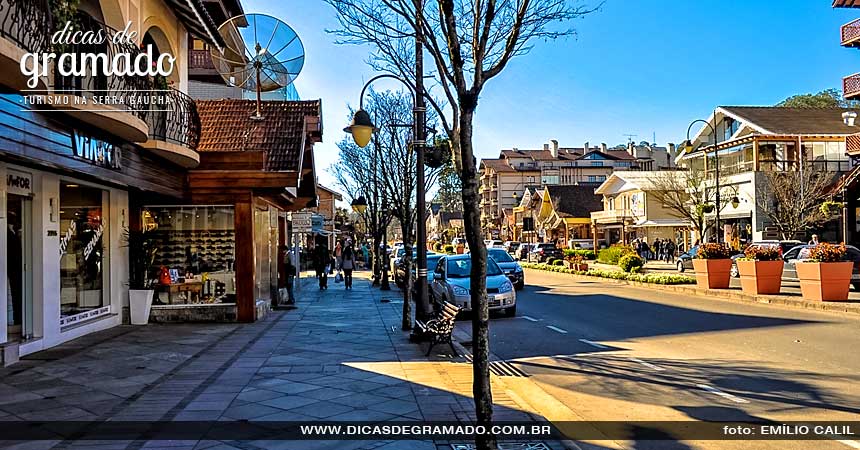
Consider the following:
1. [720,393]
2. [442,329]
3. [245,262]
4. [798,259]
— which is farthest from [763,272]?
[245,262]

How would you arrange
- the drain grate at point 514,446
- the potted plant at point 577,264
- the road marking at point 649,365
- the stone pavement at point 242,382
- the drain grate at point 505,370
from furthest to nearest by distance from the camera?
1. the potted plant at point 577,264
2. the road marking at point 649,365
3. the drain grate at point 505,370
4. the stone pavement at point 242,382
5. the drain grate at point 514,446

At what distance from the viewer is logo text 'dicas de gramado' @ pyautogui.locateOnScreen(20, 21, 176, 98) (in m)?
7.69

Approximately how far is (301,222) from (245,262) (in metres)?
12.2

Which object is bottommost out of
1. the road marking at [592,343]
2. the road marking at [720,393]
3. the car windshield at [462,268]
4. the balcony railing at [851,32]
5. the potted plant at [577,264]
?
the road marking at [592,343]

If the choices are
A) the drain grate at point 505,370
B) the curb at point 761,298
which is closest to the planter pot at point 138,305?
the drain grate at point 505,370

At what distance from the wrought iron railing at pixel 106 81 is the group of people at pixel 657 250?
4108cm

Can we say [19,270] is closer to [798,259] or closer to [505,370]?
[505,370]

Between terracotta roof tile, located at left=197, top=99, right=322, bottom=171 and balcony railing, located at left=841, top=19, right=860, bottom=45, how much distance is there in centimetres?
2788

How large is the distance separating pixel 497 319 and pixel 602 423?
9.78 meters

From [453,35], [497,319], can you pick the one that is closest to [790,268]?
[497,319]

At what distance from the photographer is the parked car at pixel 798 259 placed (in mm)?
20355

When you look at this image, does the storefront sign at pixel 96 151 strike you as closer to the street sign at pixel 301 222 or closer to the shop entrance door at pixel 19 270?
the shop entrance door at pixel 19 270

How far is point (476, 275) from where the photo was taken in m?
5.29

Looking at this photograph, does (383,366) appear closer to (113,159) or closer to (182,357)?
(182,357)
